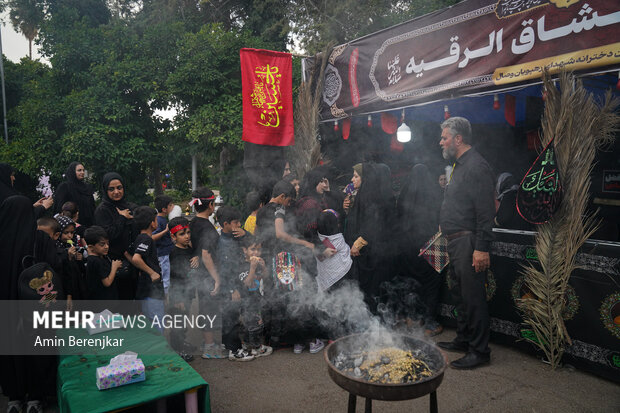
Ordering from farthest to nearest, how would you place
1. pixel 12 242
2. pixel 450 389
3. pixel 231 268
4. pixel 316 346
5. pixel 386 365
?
1. pixel 316 346
2. pixel 231 268
3. pixel 450 389
4. pixel 12 242
5. pixel 386 365

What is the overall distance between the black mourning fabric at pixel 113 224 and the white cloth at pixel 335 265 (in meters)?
2.19

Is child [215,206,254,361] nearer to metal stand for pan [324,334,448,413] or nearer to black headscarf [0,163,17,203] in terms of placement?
metal stand for pan [324,334,448,413]

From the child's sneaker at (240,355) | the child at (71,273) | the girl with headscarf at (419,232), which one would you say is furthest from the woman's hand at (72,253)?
the girl with headscarf at (419,232)

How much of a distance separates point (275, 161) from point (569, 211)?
6.47 m

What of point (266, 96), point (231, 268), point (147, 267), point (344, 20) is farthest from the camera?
point (344, 20)

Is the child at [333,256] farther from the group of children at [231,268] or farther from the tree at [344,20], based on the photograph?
the tree at [344,20]

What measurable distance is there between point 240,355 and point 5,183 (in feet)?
10.3

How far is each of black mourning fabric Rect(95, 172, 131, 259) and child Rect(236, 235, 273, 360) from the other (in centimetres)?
129

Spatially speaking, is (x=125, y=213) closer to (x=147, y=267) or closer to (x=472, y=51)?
(x=147, y=267)

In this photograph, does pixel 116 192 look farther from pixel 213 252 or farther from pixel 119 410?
pixel 119 410

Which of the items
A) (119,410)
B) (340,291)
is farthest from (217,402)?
(340,291)

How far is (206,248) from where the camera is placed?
4.20 m

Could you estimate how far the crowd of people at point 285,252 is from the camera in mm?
3875

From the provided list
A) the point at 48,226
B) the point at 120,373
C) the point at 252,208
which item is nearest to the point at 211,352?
the point at 252,208
